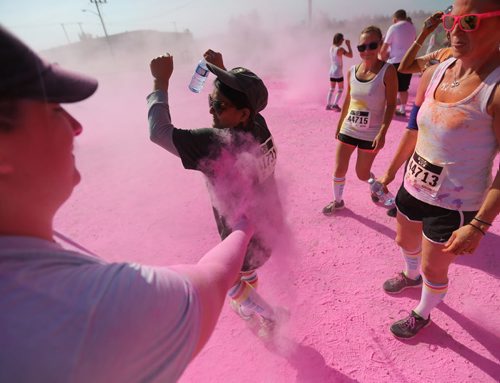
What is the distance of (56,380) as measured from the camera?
1.76 feet

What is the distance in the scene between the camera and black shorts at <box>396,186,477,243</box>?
1.85m

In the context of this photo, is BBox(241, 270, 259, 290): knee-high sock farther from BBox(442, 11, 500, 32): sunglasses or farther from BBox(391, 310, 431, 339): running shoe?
BBox(442, 11, 500, 32): sunglasses

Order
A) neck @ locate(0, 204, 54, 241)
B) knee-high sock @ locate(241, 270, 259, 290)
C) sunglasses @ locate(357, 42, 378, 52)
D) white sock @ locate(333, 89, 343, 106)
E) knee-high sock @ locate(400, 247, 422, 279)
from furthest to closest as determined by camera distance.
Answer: white sock @ locate(333, 89, 343, 106)
sunglasses @ locate(357, 42, 378, 52)
knee-high sock @ locate(400, 247, 422, 279)
knee-high sock @ locate(241, 270, 259, 290)
neck @ locate(0, 204, 54, 241)

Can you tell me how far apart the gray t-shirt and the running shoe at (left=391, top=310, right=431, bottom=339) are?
6.93 feet

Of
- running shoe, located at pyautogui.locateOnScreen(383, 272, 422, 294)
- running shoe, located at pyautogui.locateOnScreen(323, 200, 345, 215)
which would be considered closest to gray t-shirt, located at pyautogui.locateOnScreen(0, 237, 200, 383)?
running shoe, located at pyautogui.locateOnScreen(383, 272, 422, 294)

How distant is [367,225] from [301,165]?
1.80 metres

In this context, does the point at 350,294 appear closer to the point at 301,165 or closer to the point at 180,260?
the point at 180,260

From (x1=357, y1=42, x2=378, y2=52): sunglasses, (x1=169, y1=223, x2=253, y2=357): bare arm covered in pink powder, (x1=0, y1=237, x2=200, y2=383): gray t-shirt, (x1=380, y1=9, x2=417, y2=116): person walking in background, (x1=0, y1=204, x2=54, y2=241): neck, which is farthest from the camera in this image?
(x1=380, y1=9, x2=417, y2=116): person walking in background

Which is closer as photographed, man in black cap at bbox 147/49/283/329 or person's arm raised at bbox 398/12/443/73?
man in black cap at bbox 147/49/283/329

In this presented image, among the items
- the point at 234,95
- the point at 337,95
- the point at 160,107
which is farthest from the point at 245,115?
the point at 337,95

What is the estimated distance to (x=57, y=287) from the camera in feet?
1.95

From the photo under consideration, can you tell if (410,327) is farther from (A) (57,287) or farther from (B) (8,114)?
(B) (8,114)

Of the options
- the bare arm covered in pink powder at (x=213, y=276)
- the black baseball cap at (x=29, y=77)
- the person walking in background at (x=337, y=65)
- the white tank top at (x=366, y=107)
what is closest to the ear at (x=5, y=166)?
the black baseball cap at (x=29, y=77)

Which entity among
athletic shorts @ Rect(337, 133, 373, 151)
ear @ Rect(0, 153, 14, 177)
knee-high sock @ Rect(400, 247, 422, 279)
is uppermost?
ear @ Rect(0, 153, 14, 177)
